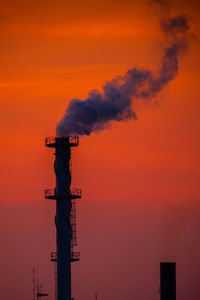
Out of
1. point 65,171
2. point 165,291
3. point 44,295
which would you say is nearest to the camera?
point 65,171

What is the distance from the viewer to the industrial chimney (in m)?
67.2

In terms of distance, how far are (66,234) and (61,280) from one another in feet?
11.1

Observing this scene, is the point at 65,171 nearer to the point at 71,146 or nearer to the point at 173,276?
the point at 71,146

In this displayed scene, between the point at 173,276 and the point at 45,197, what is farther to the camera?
the point at 173,276

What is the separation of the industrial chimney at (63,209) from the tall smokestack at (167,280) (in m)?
10.1

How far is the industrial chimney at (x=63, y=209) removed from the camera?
67188 millimetres

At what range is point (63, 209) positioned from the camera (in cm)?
6756

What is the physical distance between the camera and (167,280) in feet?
247

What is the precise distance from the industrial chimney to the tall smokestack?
1013 centimetres

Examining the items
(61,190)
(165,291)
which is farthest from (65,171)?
(165,291)

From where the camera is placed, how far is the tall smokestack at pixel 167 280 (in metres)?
74.4

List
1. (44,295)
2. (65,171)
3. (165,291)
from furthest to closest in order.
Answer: (44,295)
(165,291)
(65,171)

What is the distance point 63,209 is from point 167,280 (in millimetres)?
12905

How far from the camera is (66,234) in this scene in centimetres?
6781
